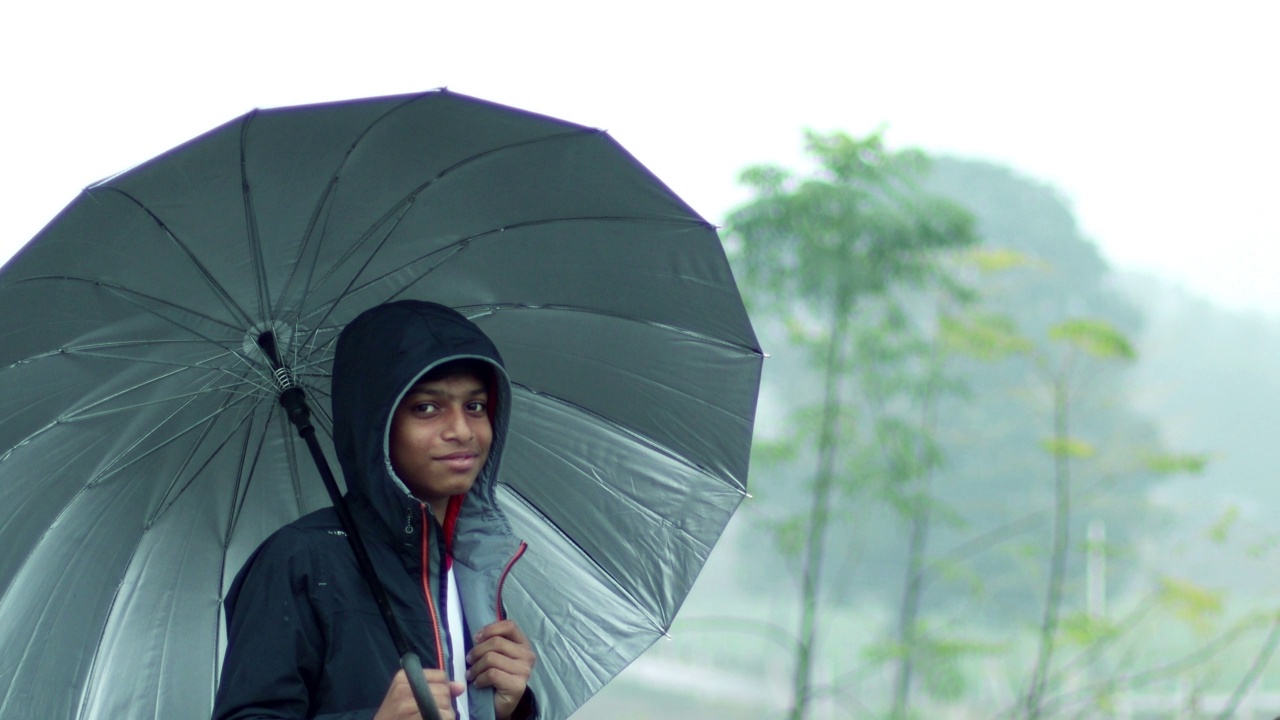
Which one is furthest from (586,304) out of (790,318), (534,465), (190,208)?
(790,318)

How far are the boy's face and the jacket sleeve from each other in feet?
0.46

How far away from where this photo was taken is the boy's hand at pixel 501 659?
3.99ft

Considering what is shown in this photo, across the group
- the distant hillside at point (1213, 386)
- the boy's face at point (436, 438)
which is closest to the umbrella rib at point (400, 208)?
the boy's face at point (436, 438)

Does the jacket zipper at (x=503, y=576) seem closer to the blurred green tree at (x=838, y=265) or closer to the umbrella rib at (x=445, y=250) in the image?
the umbrella rib at (x=445, y=250)

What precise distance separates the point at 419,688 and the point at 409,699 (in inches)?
0.6

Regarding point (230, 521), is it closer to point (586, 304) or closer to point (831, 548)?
point (586, 304)

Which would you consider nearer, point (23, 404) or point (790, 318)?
point (23, 404)

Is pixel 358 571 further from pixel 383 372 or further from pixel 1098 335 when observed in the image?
pixel 1098 335

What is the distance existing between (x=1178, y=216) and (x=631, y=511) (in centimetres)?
1329

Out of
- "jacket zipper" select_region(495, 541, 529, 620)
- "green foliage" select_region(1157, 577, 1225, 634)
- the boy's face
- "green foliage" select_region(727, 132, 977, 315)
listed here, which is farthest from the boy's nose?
"green foliage" select_region(1157, 577, 1225, 634)

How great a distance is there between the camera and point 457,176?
1.44m

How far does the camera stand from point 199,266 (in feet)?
4.40

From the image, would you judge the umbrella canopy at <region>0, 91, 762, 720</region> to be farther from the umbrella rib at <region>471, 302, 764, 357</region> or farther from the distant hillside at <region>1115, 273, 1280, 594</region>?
the distant hillside at <region>1115, 273, 1280, 594</region>

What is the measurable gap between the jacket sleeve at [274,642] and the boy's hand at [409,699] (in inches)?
1.5
